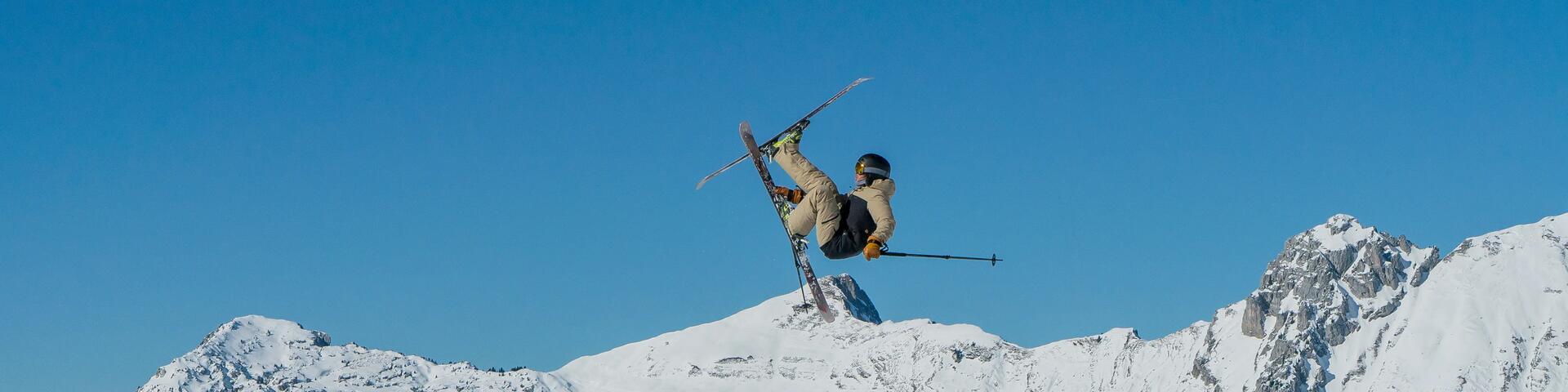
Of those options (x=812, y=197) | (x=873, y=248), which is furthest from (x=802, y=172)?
(x=873, y=248)

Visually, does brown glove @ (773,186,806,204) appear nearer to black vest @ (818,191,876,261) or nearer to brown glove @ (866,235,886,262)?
black vest @ (818,191,876,261)

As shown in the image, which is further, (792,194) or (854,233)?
(792,194)

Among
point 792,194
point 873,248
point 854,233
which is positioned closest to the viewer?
point 873,248

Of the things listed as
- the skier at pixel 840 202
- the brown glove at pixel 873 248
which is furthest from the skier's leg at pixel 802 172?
the brown glove at pixel 873 248

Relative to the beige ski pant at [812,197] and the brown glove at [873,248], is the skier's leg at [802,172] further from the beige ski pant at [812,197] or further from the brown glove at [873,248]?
the brown glove at [873,248]

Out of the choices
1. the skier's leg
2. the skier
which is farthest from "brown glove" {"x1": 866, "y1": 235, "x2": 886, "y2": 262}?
the skier's leg

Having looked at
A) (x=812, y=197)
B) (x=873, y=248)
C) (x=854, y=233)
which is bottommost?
(x=873, y=248)

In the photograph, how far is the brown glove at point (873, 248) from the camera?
3309cm

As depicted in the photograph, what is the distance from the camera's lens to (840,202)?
1383 inches

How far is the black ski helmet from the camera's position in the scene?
115ft

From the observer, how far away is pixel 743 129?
36844 mm

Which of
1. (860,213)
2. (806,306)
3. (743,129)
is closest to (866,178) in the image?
(860,213)

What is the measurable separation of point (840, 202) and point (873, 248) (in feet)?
6.81

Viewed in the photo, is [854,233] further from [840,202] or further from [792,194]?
[792,194]
